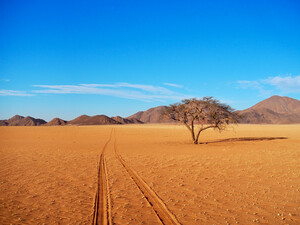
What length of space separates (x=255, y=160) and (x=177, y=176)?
6.78 metres

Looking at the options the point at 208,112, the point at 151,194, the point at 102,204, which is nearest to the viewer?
the point at 102,204

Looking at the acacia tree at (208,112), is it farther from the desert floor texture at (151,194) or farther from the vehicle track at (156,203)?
the vehicle track at (156,203)

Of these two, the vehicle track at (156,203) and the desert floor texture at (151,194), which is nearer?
the vehicle track at (156,203)

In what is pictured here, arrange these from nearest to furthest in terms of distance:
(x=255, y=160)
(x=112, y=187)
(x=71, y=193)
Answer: (x=71, y=193), (x=112, y=187), (x=255, y=160)

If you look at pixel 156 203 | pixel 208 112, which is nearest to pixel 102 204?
pixel 156 203

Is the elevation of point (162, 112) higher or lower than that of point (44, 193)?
higher

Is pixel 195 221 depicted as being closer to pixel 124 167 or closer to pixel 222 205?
pixel 222 205

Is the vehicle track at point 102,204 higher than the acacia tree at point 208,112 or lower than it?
lower

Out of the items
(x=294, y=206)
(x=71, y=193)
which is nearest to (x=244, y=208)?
(x=294, y=206)

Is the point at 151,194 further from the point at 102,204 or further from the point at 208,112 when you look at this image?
the point at 208,112

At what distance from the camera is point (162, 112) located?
90.9ft

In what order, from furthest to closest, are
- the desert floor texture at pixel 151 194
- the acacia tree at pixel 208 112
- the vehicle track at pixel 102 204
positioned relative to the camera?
the acacia tree at pixel 208 112 → the desert floor texture at pixel 151 194 → the vehicle track at pixel 102 204

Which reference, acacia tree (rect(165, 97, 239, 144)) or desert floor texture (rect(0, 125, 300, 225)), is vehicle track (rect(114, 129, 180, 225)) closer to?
desert floor texture (rect(0, 125, 300, 225))

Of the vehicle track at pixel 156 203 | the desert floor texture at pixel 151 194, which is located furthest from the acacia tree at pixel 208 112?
the vehicle track at pixel 156 203
